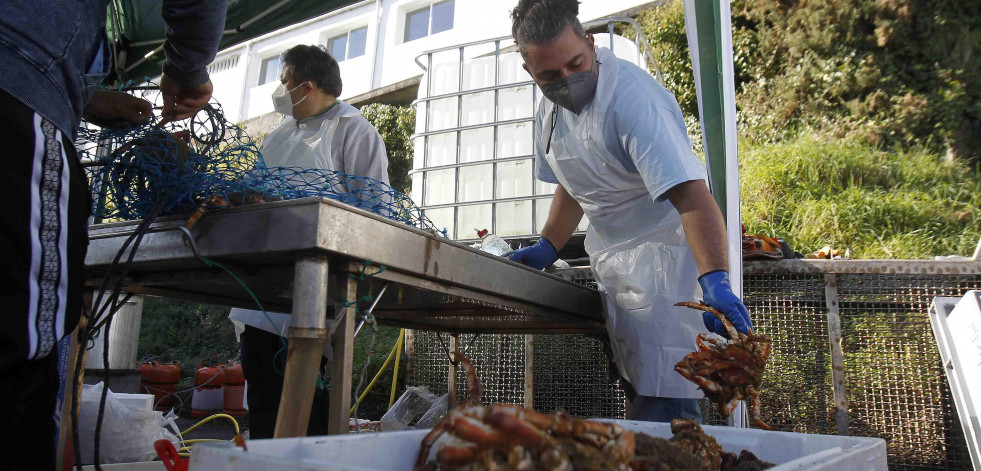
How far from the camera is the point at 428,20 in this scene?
14930 millimetres

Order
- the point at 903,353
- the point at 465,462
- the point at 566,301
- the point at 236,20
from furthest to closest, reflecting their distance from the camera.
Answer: the point at 236,20, the point at 903,353, the point at 566,301, the point at 465,462

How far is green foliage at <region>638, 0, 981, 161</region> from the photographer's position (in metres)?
8.23

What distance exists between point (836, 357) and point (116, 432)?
3.36m

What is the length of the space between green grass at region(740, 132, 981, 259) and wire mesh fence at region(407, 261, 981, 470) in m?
3.60

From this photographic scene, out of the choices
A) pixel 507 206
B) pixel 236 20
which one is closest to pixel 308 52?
pixel 236 20

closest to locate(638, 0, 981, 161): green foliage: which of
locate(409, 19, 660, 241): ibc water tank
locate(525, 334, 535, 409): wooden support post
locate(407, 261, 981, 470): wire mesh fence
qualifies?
locate(409, 19, 660, 241): ibc water tank

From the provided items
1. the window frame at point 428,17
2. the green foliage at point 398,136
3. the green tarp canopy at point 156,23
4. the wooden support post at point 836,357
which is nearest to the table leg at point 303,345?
the wooden support post at point 836,357

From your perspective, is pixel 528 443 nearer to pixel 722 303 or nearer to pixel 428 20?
pixel 722 303

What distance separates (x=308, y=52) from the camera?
323 centimetres

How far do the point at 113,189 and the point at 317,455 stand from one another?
1.18 m

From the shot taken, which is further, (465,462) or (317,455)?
(317,455)

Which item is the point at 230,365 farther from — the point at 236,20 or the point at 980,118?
the point at 980,118

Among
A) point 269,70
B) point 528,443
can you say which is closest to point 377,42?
point 269,70

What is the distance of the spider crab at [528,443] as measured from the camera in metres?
0.87
